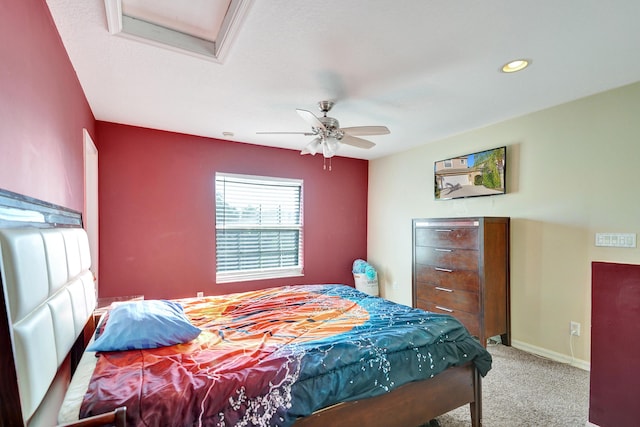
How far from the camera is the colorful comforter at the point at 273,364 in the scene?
3.90 ft

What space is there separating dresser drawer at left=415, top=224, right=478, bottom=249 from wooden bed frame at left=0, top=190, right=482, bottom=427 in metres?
1.54

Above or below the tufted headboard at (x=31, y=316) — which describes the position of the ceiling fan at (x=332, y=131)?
above

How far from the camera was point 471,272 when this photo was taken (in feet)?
10.3

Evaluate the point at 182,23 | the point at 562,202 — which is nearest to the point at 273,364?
the point at 182,23

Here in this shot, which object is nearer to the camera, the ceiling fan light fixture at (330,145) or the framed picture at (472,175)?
the ceiling fan light fixture at (330,145)

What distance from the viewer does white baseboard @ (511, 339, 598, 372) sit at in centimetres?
269

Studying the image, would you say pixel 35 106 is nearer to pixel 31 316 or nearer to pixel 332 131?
pixel 31 316

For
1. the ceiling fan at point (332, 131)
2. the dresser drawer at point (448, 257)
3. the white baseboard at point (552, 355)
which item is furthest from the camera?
the dresser drawer at point (448, 257)

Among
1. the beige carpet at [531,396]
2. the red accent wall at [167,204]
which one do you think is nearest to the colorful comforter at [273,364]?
the beige carpet at [531,396]

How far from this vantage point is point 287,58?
2.07 meters

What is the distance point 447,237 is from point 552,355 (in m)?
1.43

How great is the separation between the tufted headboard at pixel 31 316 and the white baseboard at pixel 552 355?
11.7 ft

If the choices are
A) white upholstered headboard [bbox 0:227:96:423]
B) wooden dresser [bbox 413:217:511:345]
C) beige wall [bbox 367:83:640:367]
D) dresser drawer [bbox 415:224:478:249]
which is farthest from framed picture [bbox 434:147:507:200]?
white upholstered headboard [bbox 0:227:96:423]

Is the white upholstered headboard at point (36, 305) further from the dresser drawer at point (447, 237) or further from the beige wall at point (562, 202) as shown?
the beige wall at point (562, 202)
